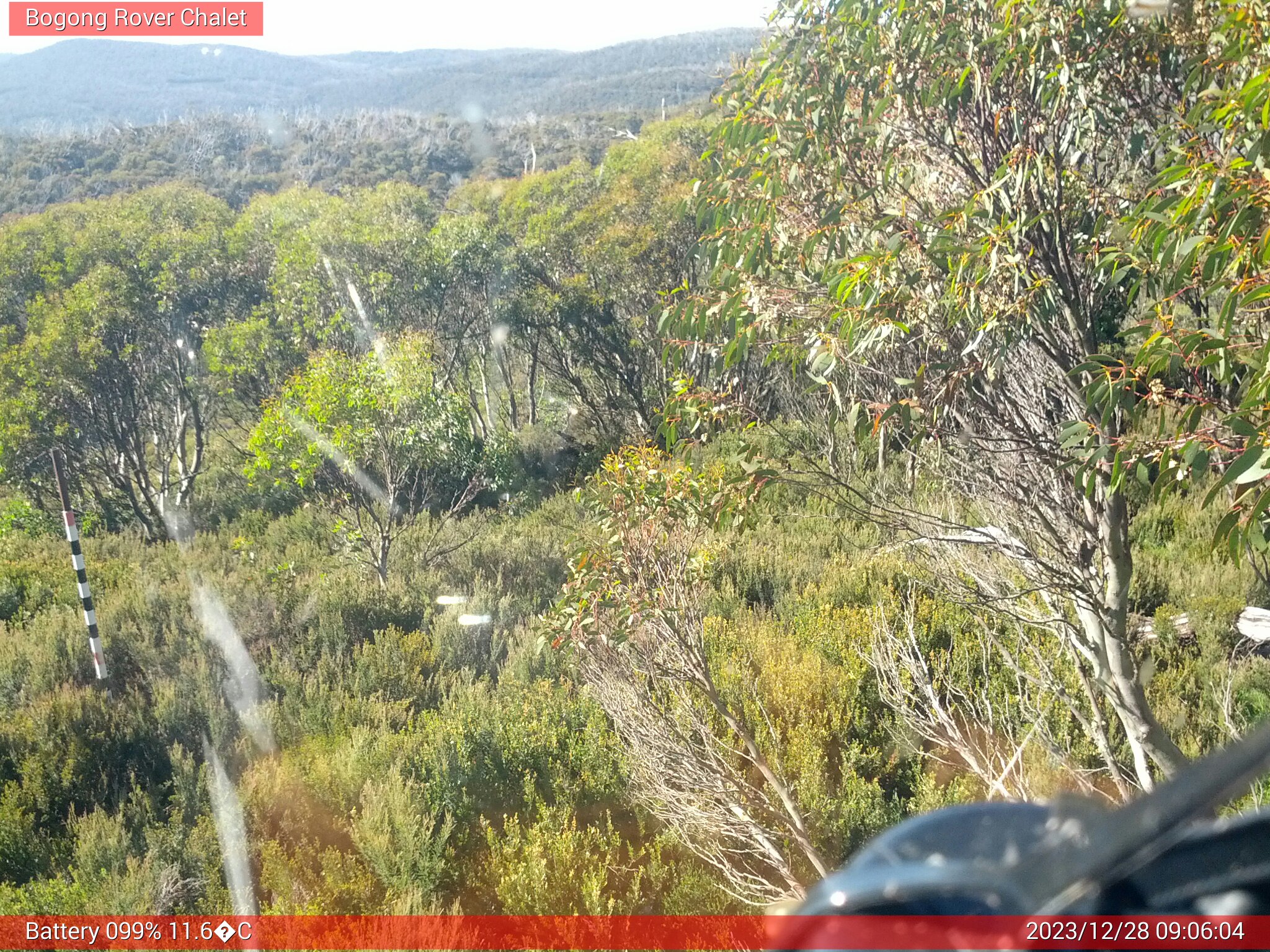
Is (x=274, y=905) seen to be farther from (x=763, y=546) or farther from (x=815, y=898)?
(x=763, y=546)

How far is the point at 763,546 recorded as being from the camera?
986cm

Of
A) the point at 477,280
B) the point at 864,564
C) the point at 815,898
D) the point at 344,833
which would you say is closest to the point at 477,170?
the point at 477,280

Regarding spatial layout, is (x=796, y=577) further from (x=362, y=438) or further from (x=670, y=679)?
(x=362, y=438)

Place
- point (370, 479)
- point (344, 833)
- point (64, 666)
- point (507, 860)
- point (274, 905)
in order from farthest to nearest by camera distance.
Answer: point (370, 479) → point (64, 666) → point (344, 833) → point (507, 860) → point (274, 905)

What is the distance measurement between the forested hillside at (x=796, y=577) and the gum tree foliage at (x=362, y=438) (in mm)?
63

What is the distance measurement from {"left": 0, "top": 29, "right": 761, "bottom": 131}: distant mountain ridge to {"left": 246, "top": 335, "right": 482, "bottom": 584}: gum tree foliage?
31.2 meters

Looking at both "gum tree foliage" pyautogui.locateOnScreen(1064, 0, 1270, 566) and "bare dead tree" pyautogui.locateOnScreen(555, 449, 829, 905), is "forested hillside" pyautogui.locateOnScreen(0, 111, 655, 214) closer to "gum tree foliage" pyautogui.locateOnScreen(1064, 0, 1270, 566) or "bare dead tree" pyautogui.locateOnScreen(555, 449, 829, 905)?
"bare dead tree" pyautogui.locateOnScreen(555, 449, 829, 905)

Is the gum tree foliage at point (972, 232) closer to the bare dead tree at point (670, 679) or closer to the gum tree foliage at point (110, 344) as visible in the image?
the bare dead tree at point (670, 679)

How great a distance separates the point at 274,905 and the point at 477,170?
142 ft

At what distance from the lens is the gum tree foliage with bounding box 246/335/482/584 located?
9562mm

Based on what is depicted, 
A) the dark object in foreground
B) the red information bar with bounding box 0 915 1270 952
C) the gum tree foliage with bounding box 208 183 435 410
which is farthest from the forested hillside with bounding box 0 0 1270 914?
the gum tree foliage with bounding box 208 183 435 410

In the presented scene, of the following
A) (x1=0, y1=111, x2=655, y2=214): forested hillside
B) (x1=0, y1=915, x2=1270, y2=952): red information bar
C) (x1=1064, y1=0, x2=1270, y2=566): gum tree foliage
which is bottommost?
(x1=0, y1=915, x2=1270, y2=952): red information bar

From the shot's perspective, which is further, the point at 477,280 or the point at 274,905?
the point at 477,280

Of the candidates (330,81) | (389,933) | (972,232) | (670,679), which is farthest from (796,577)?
(330,81)
